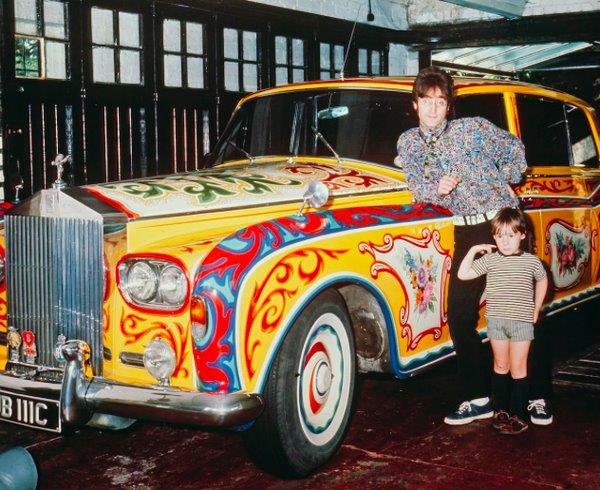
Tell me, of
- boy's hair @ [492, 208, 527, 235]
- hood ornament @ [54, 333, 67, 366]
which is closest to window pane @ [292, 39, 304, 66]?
boy's hair @ [492, 208, 527, 235]

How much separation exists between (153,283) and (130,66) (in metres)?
5.71

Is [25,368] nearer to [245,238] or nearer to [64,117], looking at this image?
[245,238]

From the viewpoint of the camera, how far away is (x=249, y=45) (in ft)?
31.9

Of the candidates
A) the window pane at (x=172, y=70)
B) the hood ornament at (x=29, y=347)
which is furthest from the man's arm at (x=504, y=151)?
the window pane at (x=172, y=70)

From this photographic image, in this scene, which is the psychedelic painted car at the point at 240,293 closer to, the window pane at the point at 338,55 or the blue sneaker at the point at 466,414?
the blue sneaker at the point at 466,414

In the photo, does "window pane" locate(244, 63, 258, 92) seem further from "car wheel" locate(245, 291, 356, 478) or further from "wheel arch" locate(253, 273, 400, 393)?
"car wheel" locate(245, 291, 356, 478)

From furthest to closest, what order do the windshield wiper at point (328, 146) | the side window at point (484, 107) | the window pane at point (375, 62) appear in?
the window pane at point (375, 62), the side window at point (484, 107), the windshield wiper at point (328, 146)

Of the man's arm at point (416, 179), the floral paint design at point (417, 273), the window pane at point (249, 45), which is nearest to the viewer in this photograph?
the floral paint design at point (417, 273)

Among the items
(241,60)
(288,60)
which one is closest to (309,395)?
(241,60)

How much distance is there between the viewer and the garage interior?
11.7 feet

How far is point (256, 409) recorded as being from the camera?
2.99m

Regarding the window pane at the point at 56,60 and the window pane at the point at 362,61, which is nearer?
the window pane at the point at 56,60

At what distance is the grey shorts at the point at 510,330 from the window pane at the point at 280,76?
22.4ft

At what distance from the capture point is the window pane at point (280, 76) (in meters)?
10.2
